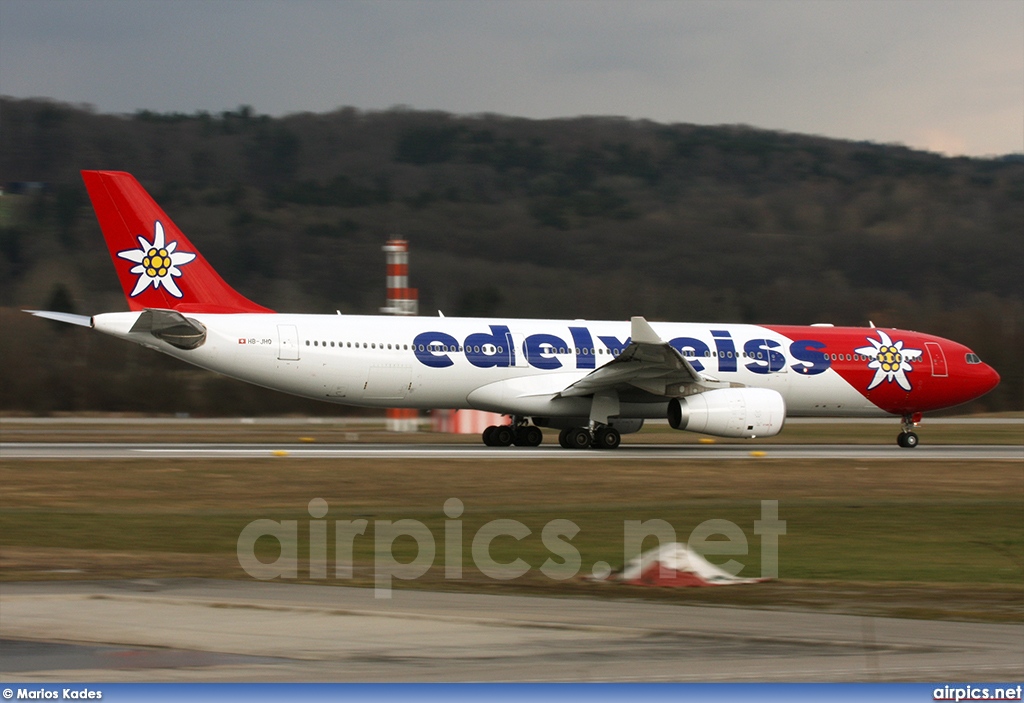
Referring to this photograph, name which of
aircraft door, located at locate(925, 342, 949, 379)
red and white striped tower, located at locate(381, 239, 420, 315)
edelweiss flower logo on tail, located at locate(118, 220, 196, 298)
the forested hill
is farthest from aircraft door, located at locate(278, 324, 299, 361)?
the forested hill

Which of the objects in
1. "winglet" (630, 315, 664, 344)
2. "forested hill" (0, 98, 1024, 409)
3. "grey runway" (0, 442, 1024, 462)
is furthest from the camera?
"forested hill" (0, 98, 1024, 409)

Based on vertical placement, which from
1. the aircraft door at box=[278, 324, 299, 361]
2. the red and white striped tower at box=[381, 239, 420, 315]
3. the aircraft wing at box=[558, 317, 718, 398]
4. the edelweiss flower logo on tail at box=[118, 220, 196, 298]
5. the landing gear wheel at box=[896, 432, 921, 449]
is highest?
the red and white striped tower at box=[381, 239, 420, 315]

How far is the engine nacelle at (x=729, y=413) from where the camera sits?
26.4 meters

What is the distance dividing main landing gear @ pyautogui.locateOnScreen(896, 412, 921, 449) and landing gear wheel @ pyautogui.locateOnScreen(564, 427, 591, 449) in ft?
29.7

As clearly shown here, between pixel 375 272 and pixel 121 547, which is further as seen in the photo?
pixel 375 272

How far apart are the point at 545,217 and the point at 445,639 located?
7854cm

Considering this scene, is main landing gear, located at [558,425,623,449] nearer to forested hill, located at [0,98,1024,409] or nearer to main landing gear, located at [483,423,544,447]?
main landing gear, located at [483,423,544,447]

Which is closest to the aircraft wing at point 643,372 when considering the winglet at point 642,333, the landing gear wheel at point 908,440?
the winglet at point 642,333

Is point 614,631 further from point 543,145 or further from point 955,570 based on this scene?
A: point 543,145

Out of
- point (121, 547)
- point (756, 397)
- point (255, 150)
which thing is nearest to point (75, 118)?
point (255, 150)

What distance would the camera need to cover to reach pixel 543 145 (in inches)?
4311

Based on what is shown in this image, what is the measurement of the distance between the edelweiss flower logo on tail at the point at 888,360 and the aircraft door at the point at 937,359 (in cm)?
46

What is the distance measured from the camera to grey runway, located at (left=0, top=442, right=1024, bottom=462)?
80.1 ft

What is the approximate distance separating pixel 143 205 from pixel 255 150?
78.2m
